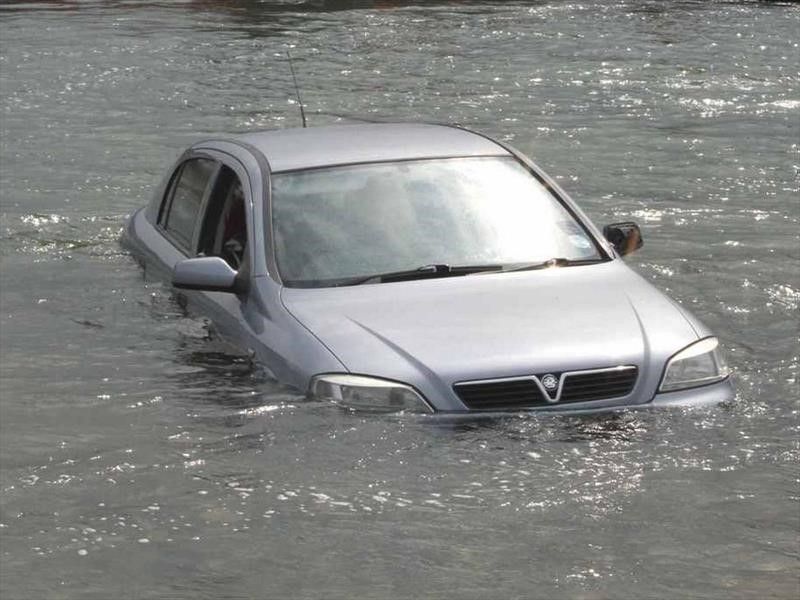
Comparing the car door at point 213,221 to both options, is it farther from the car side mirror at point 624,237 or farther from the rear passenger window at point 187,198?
the car side mirror at point 624,237

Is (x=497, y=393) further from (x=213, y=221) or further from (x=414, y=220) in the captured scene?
(x=213, y=221)

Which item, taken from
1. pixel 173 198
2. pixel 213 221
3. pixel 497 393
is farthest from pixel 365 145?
pixel 497 393

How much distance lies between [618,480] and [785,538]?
0.89 m

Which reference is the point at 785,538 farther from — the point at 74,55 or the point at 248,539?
the point at 74,55

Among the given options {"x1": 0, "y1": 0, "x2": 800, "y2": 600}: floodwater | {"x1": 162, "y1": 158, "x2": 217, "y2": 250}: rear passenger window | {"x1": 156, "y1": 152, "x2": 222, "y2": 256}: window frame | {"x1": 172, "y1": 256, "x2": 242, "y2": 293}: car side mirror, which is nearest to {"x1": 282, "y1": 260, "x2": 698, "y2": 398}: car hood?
{"x1": 0, "y1": 0, "x2": 800, "y2": 600}: floodwater

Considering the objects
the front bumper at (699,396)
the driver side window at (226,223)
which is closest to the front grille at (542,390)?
the front bumper at (699,396)

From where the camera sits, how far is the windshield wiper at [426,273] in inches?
369

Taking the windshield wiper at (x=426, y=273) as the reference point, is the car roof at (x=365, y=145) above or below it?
above

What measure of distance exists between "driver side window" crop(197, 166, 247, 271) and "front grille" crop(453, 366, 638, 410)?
6.31 ft

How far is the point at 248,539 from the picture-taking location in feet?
24.1

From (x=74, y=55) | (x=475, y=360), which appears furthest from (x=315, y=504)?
(x=74, y=55)

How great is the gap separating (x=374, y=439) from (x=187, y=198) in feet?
11.2

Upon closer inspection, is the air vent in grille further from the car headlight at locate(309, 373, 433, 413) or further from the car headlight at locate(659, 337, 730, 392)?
the car headlight at locate(659, 337, 730, 392)

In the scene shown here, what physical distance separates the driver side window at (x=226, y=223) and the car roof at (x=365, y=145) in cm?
25
